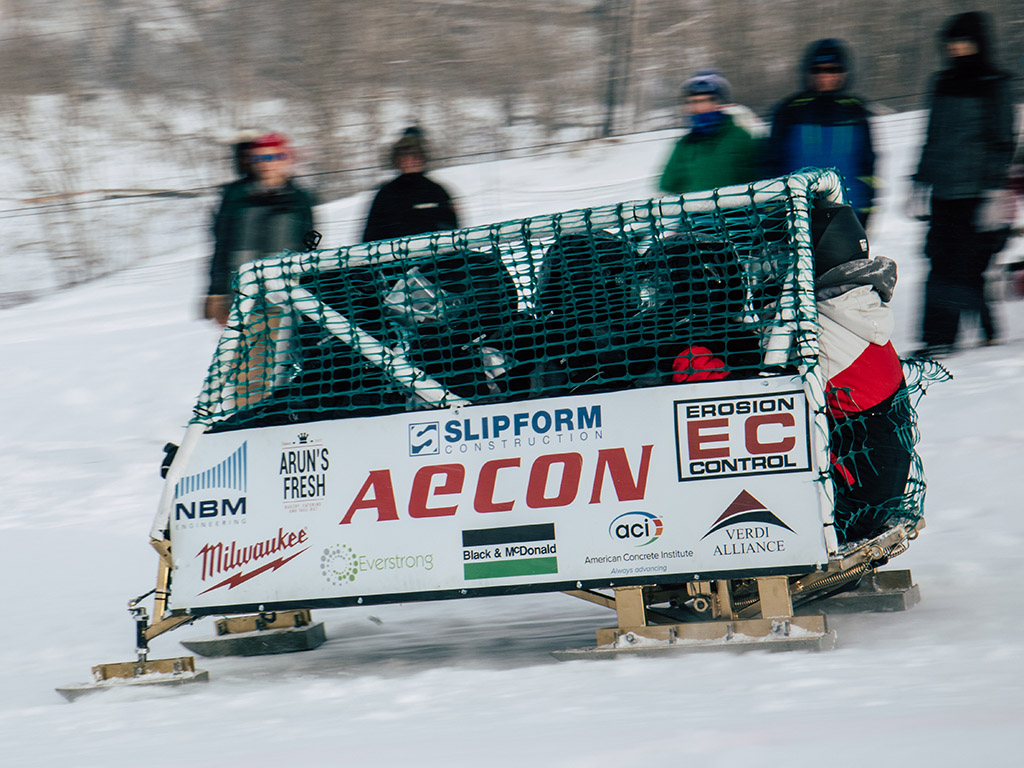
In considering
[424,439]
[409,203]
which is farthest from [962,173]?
[424,439]

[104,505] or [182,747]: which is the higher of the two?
[104,505]

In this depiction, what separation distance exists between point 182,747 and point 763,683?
1.72 m

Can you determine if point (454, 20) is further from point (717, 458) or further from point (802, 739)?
point (802, 739)

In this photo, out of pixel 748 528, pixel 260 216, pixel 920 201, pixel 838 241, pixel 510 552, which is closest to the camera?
pixel 748 528

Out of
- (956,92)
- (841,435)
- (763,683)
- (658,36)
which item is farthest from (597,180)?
(763,683)

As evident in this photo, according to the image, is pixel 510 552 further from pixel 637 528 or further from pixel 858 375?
pixel 858 375

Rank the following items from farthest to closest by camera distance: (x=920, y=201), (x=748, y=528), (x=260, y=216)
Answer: (x=920, y=201) → (x=260, y=216) → (x=748, y=528)

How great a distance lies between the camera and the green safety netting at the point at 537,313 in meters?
4.34

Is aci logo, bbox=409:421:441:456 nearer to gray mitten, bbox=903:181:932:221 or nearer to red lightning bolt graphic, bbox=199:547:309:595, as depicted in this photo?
red lightning bolt graphic, bbox=199:547:309:595

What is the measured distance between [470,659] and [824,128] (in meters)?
3.23

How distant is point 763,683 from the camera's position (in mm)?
3826

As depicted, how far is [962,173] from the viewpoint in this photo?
22.4ft

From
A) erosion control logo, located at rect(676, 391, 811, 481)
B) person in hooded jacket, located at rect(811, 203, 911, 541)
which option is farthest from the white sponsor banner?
person in hooded jacket, located at rect(811, 203, 911, 541)

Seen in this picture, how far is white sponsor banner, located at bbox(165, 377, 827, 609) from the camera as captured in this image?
13.9 ft
